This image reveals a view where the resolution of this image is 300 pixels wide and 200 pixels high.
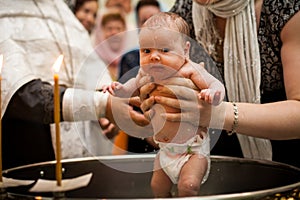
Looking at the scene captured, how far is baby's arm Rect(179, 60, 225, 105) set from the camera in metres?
0.65

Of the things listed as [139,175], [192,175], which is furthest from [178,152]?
[139,175]

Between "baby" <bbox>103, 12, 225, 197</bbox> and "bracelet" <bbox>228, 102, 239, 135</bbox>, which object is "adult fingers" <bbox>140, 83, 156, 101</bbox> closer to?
"baby" <bbox>103, 12, 225, 197</bbox>

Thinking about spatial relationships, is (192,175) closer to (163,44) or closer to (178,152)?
(178,152)

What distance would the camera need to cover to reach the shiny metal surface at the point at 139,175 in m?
A: 0.74

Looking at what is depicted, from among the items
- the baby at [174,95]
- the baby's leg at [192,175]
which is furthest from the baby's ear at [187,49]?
the baby's leg at [192,175]

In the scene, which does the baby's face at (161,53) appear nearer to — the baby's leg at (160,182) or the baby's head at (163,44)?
the baby's head at (163,44)

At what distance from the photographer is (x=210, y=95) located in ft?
2.08

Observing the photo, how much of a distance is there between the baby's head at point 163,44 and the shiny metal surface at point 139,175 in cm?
15

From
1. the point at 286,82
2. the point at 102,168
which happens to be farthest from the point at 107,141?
the point at 286,82

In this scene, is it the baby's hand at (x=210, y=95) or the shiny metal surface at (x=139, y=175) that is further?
the shiny metal surface at (x=139, y=175)

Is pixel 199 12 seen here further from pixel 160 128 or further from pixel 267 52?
pixel 160 128

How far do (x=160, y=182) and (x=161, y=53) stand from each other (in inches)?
6.1

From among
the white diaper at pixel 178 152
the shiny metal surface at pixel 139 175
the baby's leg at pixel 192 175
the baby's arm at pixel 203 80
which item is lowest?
the shiny metal surface at pixel 139 175

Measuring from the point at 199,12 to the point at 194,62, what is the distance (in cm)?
19
